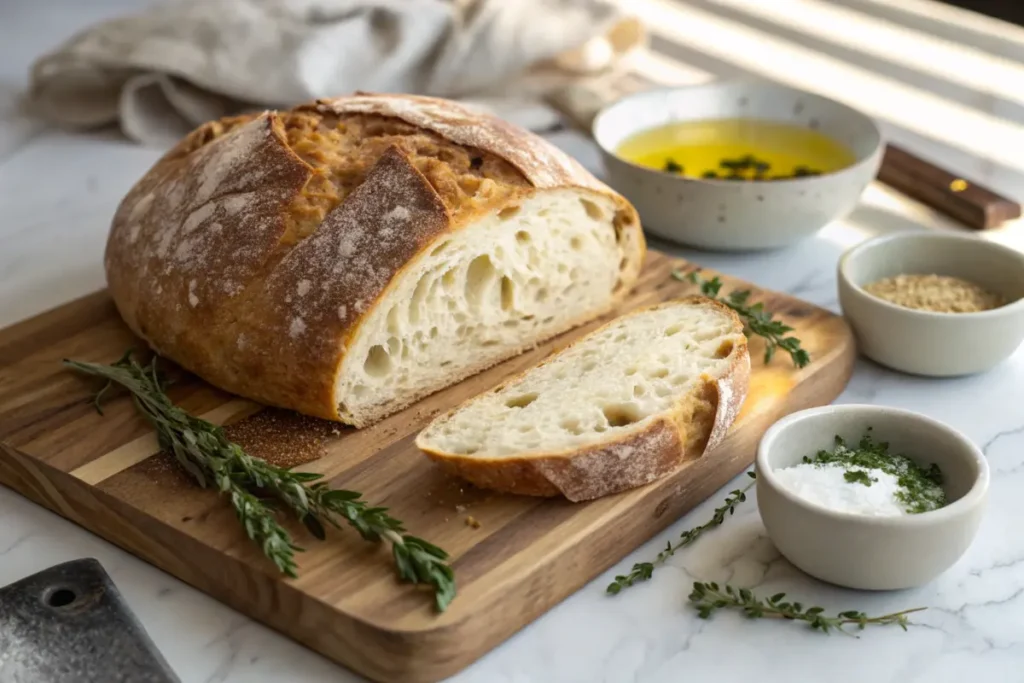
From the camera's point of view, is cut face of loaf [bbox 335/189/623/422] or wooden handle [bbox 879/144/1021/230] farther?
wooden handle [bbox 879/144/1021/230]

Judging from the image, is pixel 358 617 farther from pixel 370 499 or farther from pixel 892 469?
pixel 892 469

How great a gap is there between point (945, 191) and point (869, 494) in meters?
1.78

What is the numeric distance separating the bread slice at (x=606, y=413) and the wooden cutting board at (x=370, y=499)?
44mm

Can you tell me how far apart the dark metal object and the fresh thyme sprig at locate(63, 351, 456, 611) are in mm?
250

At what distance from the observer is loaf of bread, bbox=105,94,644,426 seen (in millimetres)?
2490

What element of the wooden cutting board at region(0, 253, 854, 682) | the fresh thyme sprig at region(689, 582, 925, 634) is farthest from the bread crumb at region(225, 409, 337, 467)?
the fresh thyme sprig at region(689, 582, 925, 634)

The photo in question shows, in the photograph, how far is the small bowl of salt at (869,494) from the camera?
6.58 ft

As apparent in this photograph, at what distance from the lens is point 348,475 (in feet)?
7.84

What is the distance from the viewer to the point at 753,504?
239 centimetres

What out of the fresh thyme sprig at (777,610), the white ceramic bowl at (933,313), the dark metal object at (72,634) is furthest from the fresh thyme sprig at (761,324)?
the dark metal object at (72,634)

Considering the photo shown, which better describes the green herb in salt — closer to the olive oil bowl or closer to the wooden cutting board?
the wooden cutting board

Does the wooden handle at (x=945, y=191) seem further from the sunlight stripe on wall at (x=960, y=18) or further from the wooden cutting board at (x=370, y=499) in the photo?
the wooden cutting board at (x=370, y=499)

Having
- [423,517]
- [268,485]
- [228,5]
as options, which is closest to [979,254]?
[423,517]

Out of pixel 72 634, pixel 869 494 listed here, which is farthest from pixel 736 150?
pixel 72 634
